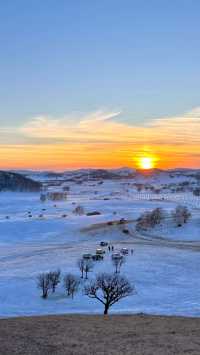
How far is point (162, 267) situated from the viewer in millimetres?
66812

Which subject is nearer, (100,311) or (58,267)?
(100,311)

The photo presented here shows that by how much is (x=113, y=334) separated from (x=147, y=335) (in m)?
1.65

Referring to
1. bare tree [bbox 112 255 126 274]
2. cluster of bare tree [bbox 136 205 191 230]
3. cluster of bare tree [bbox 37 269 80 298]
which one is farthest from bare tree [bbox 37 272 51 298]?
cluster of bare tree [bbox 136 205 191 230]

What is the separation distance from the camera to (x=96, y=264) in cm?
6919

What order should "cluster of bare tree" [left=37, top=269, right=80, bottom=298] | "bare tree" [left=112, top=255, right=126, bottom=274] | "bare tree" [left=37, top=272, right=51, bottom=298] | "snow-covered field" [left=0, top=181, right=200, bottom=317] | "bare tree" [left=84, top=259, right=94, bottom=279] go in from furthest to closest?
"bare tree" [left=112, top=255, right=126, bottom=274]
"bare tree" [left=84, top=259, right=94, bottom=279]
"cluster of bare tree" [left=37, top=269, right=80, bottom=298]
"bare tree" [left=37, top=272, right=51, bottom=298]
"snow-covered field" [left=0, top=181, right=200, bottom=317]

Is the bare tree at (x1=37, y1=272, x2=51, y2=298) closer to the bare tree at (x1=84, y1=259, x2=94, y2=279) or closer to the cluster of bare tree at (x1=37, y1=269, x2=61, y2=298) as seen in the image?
the cluster of bare tree at (x1=37, y1=269, x2=61, y2=298)

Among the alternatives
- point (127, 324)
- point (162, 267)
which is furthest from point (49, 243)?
point (127, 324)

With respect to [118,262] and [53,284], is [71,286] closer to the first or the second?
[53,284]

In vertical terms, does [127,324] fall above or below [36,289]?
above

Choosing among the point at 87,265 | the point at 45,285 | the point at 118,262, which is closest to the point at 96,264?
the point at 118,262

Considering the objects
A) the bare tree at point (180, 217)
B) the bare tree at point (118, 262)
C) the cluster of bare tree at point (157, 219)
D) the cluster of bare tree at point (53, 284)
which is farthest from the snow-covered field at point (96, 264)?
the cluster of bare tree at point (157, 219)

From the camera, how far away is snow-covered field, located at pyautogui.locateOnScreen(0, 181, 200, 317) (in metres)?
46.6

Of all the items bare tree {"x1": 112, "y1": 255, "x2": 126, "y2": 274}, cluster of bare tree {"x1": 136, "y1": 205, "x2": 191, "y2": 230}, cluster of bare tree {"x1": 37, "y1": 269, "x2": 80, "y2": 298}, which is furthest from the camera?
cluster of bare tree {"x1": 136, "y1": 205, "x2": 191, "y2": 230}

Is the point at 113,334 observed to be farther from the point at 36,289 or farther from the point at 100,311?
the point at 36,289
